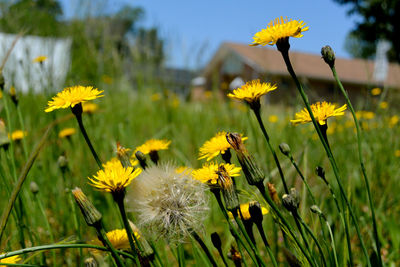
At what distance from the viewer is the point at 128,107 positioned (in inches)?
129

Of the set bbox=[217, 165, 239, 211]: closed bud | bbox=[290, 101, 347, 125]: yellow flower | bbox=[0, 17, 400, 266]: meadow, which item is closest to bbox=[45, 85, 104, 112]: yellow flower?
bbox=[0, 17, 400, 266]: meadow

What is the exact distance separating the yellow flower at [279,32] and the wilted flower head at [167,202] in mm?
315

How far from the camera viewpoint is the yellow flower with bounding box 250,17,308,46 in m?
0.61

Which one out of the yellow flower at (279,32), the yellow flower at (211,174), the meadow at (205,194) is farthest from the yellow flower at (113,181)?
the yellow flower at (279,32)

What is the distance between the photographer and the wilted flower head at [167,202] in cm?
71

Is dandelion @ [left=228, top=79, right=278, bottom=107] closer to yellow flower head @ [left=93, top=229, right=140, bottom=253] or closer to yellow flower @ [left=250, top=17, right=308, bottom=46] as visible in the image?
yellow flower @ [left=250, top=17, right=308, bottom=46]

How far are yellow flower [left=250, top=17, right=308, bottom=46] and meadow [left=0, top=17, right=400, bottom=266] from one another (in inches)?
4.6

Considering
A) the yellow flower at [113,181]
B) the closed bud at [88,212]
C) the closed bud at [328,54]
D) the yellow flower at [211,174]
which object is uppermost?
the closed bud at [328,54]

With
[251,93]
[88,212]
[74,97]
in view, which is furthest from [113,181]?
[251,93]

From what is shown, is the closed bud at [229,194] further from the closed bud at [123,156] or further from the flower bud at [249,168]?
the closed bud at [123,156]

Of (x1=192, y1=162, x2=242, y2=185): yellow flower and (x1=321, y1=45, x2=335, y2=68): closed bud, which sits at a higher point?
(x1=321, y1=45, x2=335, y2=68): closed bud

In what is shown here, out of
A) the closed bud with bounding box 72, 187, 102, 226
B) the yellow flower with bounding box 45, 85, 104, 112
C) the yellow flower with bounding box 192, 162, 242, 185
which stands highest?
the yellow flower with bounding box 45, 85, 104, 112

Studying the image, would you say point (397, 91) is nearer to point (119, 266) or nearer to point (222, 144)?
point (222, 144)

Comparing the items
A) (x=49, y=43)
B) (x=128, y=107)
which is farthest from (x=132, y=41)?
(x=49, y=43)
